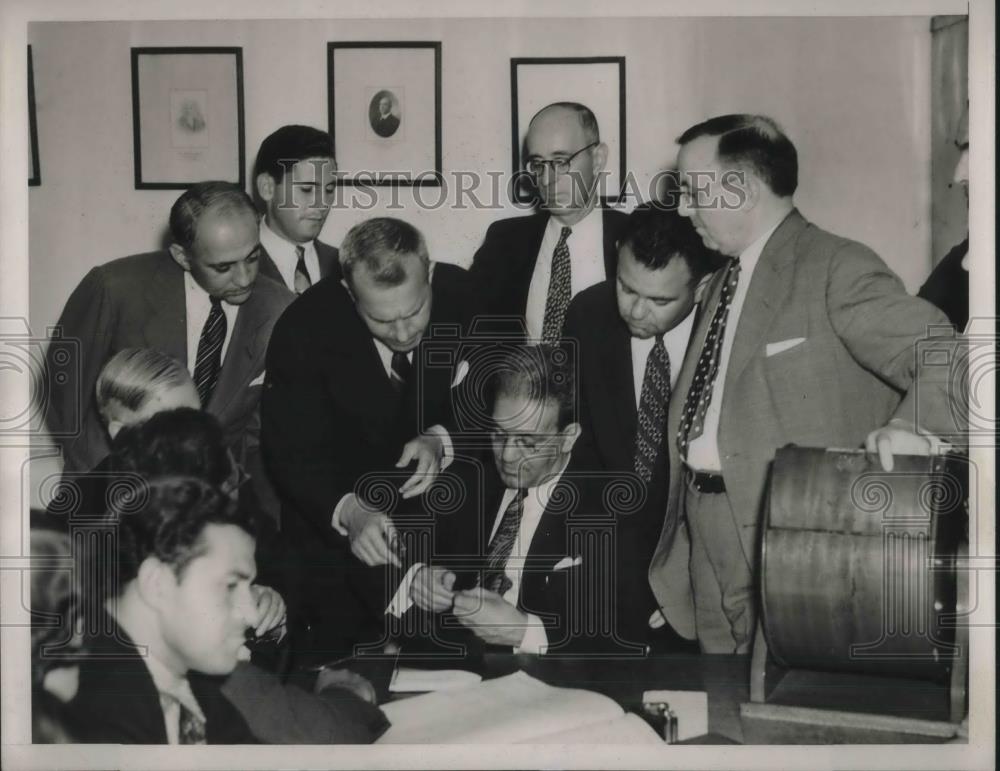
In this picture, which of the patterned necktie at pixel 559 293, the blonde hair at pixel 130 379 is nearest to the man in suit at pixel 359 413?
the patterned necktie at pixel 559 293

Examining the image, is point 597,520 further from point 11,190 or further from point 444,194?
→ point 11,190

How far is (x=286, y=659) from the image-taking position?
11.1ft

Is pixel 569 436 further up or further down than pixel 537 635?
A: further up

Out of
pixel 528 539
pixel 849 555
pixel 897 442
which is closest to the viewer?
pixel 849 555

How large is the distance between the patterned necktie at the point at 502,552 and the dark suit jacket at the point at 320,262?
34.1 inches

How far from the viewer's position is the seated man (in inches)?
133

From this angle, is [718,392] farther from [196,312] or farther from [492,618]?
[196,312]

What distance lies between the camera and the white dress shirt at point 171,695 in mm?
3291

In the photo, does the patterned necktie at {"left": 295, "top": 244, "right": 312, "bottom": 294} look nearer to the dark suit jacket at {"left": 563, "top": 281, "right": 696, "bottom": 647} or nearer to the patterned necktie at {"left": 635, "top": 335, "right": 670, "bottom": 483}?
the dark suit jacket at {"left": 563, "top": 281, "right": 696, "bottom": 647}

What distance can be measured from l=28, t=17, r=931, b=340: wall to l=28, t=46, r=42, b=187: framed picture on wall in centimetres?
2

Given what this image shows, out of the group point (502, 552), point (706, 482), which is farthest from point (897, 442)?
point (502, 552)

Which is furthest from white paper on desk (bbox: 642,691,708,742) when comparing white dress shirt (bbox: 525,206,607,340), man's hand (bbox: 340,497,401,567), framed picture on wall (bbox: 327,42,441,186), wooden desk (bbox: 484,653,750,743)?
framed picture on wall (bbox: 327,42,441,186)

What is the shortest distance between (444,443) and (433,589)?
1.37 ft

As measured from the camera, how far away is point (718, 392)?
3.30 meters
